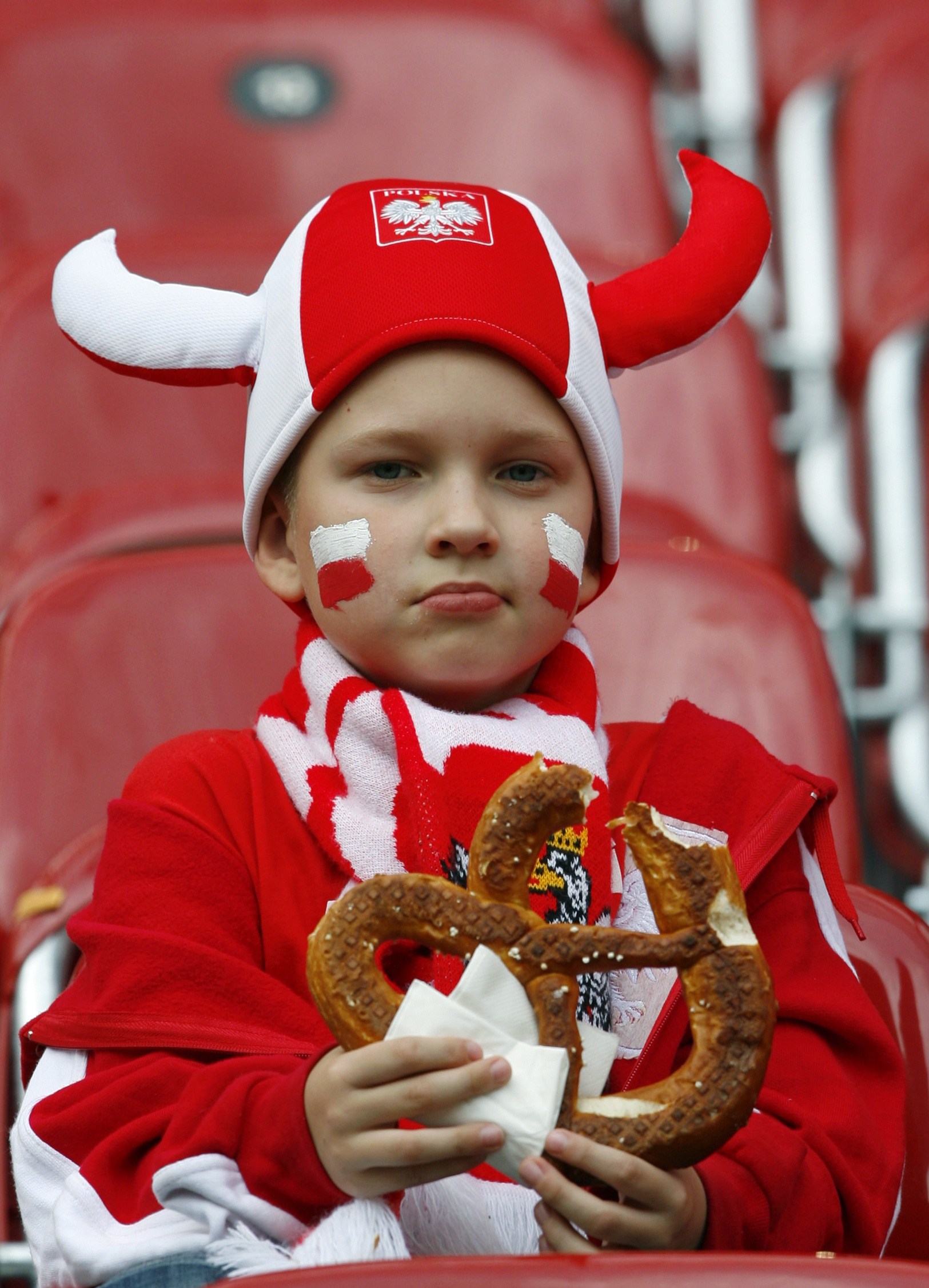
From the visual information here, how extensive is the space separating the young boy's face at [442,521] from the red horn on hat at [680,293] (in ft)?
0.27

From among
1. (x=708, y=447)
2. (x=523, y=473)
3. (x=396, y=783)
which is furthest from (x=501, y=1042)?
(x=708, y=447)

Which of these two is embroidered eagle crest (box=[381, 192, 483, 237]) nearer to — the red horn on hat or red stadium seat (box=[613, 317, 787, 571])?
the red horn on hat

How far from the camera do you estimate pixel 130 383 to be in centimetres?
163

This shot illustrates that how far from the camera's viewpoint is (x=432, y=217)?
3.28 ft

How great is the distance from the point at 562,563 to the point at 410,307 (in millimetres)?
155

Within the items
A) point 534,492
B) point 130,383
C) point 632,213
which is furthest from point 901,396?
point 534,492

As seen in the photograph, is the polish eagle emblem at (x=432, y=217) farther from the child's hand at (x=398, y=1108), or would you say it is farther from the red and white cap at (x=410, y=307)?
the child's hand at (x=398, y=1108)

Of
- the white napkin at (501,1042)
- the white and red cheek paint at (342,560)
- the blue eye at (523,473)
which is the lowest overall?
the white napkin at (501,1042)

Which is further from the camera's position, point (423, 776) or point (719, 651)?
point (719, 651)

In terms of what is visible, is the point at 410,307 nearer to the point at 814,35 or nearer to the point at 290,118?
the point at 290,118

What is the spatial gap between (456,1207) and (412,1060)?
151mm

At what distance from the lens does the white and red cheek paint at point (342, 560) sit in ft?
3.08

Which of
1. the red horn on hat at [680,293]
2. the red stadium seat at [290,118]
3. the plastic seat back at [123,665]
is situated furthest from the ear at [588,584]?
the red stadium seat at [290,118]

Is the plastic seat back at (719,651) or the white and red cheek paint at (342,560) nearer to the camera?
the white and red cheek paint at (342,560)
